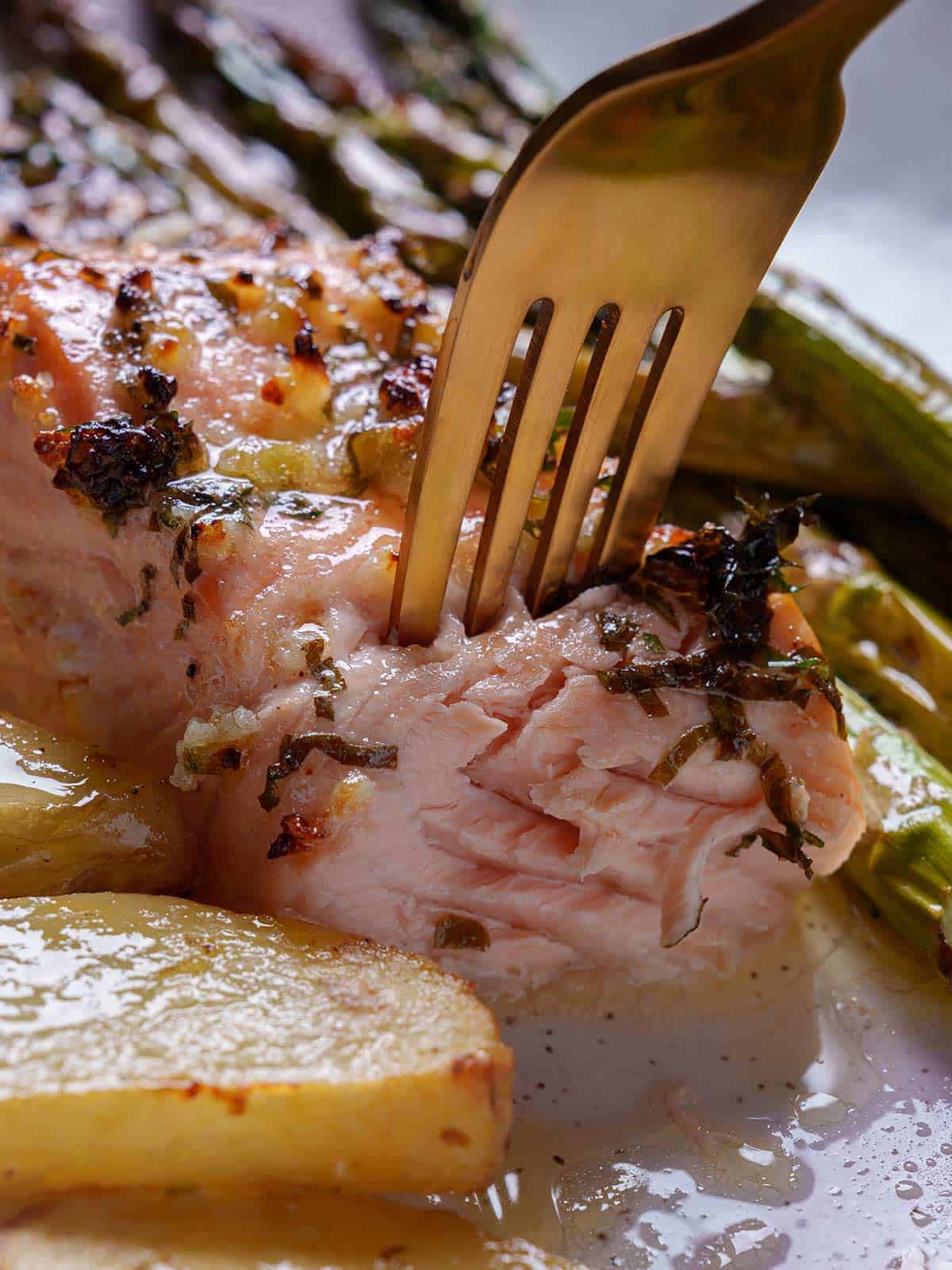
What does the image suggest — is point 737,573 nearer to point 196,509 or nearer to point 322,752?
point 322,752

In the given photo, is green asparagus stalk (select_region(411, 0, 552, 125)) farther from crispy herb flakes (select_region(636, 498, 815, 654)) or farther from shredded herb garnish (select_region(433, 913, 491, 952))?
shredded herb garnish (select_region(433, 913, 491, 952))

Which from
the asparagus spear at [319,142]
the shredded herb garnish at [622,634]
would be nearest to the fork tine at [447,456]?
the shredded herb garnish at [622,634]

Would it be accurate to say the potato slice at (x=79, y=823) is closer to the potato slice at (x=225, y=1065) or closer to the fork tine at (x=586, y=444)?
the potato slice at (x=225, y=1065)

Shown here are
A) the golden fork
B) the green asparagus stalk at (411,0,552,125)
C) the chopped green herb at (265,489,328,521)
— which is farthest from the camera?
the green asparagus stalk at (411,0,552,125)

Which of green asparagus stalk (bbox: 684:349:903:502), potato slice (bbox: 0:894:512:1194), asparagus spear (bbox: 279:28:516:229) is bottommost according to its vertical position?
potato slice (bbox: 0:894:512:1194)

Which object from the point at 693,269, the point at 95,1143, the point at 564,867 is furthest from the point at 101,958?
the point at 693,269

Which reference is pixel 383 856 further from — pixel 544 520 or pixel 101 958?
pixel 544 520

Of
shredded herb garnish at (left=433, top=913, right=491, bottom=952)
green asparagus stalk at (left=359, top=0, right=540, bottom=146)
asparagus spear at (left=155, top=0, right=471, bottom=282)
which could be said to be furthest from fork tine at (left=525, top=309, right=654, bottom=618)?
green asparagus stalk at (left=359, top=0, right=540, bottom=146)

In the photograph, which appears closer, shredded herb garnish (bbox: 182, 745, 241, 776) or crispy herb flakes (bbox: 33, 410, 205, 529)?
shredded herb garnish (bbox: 182, 745, 241, 776)
